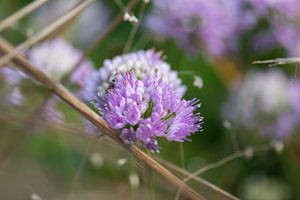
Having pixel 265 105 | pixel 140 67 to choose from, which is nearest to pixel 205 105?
pixel 265 105

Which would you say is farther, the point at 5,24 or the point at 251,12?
the point at 251,12

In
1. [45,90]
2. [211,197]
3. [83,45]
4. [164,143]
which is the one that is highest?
[83,45]

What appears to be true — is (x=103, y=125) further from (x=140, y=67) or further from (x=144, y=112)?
(x=140, y=67)

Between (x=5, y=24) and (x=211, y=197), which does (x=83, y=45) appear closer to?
(x=211, y=197)

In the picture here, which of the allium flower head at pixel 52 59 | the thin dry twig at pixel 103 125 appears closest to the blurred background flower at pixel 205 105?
the allium flower head at pixel 52 59

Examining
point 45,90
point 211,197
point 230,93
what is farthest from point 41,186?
point 230,93

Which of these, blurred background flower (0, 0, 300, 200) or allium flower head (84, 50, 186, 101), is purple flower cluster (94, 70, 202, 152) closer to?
allium flower head (84, 50, 186, 101)
